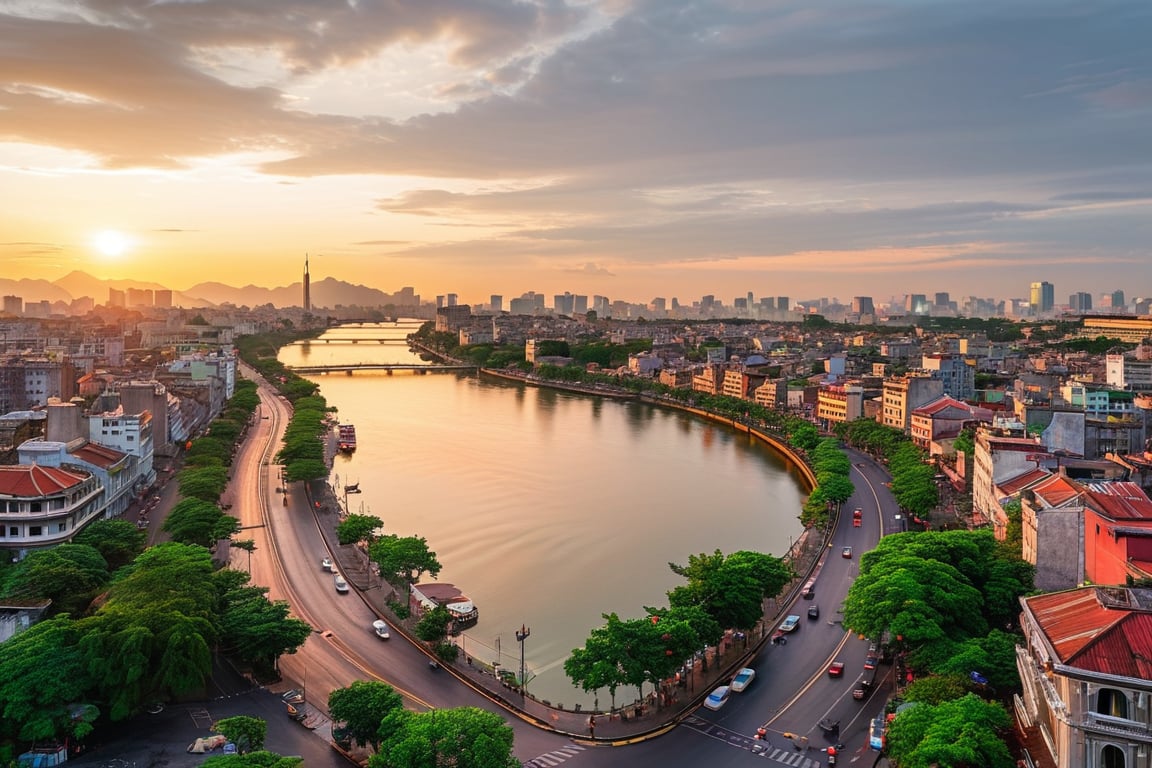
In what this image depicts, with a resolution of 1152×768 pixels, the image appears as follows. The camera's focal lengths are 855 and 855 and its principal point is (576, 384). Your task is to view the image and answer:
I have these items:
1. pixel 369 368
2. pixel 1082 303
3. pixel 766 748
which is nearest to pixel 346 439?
pixel 766 748

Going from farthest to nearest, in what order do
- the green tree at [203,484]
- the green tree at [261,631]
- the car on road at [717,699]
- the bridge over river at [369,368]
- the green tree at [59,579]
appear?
the bridge over river at [369,368], the green tree at [203,484], the green tree at [59,579], the green tree at [261,631], the car on road at [717,699]

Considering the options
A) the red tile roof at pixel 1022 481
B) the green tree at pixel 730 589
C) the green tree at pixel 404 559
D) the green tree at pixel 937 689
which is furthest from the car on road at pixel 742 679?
the red tile roof at pixel 1022 481

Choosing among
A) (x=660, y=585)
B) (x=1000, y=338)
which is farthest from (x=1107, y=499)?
(x=1000, y=338)

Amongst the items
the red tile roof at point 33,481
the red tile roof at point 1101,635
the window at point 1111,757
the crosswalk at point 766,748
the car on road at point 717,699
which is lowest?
the crosswalk at point 766,748

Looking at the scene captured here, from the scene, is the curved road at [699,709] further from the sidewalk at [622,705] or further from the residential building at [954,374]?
the residential building at [954,374]

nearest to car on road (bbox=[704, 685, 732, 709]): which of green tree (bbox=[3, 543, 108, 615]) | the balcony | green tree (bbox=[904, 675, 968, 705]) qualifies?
green tree (bbox=[904, 675, 968, 705])

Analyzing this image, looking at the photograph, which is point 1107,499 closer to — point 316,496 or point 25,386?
point 316,496

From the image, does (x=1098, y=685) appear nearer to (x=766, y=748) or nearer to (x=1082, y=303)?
(x=766, y=748)
